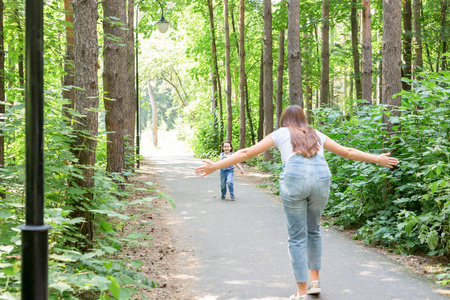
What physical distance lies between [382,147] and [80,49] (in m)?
5.30

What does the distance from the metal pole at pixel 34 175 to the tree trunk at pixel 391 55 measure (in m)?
6.63

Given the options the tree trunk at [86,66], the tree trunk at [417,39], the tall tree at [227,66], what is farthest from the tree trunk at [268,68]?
the tree trunk at [86,66]

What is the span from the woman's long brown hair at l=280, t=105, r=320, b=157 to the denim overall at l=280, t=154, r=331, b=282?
0.23ft

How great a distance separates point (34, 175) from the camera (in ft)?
8.55

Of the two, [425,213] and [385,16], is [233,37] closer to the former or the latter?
[385,16]

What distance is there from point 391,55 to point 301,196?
485cm

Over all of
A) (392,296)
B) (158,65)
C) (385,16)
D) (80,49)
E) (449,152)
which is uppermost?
(158,65)

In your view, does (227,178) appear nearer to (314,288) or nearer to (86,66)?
(86,66)

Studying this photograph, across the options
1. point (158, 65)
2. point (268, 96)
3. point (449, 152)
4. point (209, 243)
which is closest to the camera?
point (449, 152)

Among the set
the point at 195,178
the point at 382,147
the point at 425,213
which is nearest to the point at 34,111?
the point at 425,213

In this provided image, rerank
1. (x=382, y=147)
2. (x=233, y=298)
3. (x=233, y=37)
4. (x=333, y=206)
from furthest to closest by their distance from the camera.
Answer: 1. (x=233, y=37)
2. (x=333, y=206)
3. (x=382, y=147)
4. (x=233, y=298)

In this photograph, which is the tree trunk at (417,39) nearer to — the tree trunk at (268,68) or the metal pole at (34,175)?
the tree trunk at (268,68)

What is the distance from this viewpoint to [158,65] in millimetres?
49594

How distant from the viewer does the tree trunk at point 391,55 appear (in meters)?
8.12
